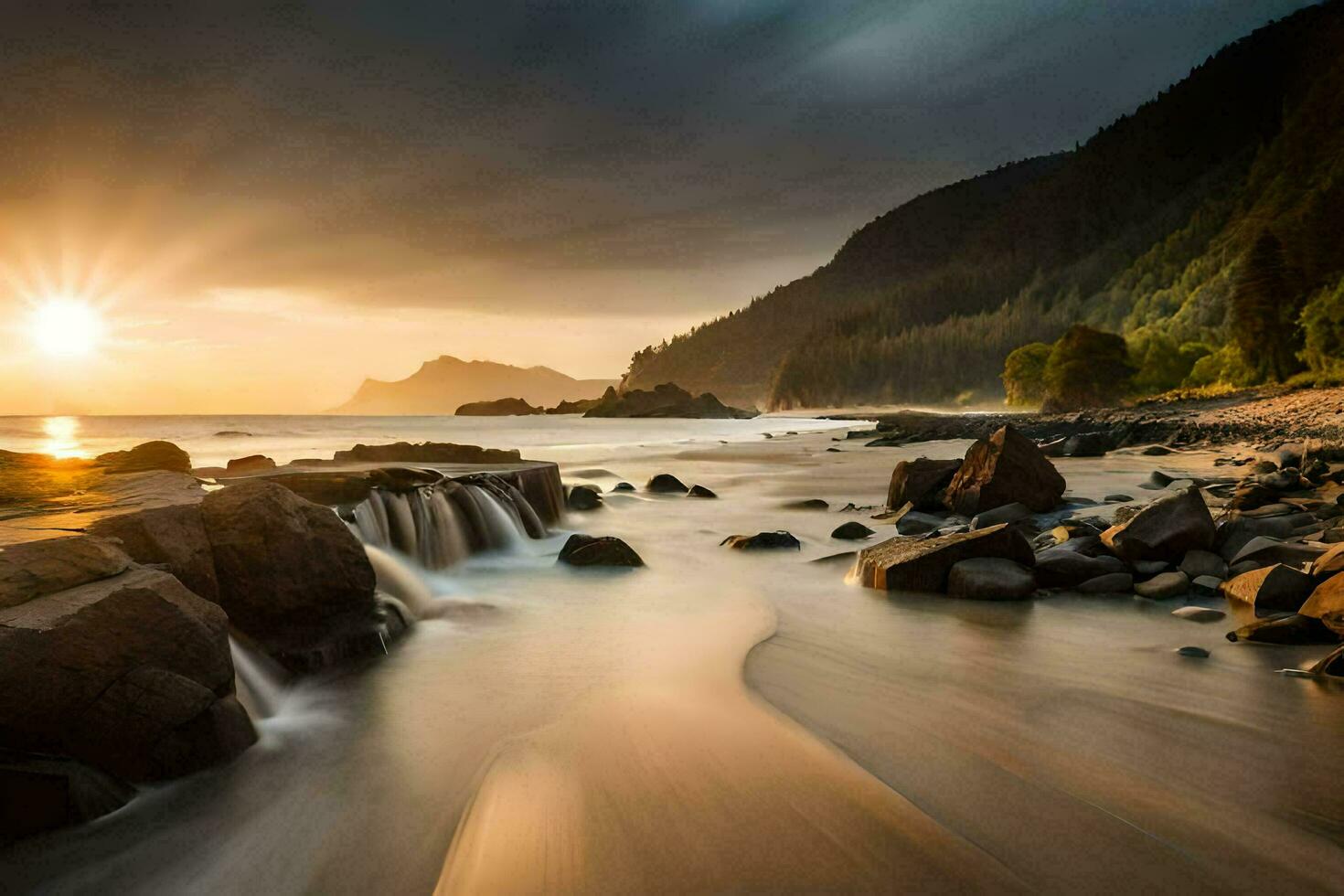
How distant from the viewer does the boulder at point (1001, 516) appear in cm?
1040

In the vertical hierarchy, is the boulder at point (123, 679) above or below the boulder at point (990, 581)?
above

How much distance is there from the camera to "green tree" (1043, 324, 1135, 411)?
3022 inches

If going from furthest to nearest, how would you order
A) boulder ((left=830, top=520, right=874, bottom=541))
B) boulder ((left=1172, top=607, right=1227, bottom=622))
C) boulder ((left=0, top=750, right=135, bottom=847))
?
boulder ((left=830, top=520, right=874, bottom=541)) < boulder ((left=1172, top=607, right=1227, bottom=622)) < boulder ((left=0, top=750, right=135, bottom=847))

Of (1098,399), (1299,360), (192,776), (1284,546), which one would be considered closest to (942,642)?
(1284,546)

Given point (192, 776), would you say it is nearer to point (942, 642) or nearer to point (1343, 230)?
point (942, 642)

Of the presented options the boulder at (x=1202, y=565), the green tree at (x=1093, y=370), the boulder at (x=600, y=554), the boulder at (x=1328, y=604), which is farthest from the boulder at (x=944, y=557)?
the green tree at (x=1093, y=370)

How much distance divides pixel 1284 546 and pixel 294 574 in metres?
9.28

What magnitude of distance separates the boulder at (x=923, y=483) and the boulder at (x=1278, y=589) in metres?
6.03

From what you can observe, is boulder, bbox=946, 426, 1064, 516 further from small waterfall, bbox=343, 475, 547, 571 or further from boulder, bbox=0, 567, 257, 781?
boulder, bbox=0, 567, 257, 781

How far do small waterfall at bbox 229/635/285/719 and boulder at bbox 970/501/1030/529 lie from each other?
8.27m

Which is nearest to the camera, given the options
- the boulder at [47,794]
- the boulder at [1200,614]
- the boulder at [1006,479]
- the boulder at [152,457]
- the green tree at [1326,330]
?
the boulder at [47,794]

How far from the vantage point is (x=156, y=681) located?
4215 mm

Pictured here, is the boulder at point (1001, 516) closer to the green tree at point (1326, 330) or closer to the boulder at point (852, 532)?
the boulder at point (852, 532)

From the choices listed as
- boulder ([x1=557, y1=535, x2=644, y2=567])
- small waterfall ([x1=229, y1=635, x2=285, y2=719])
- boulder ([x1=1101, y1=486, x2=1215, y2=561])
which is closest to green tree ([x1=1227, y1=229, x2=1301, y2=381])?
boulder ([x1=1101, y1=486, x2=1215, y2=561])
